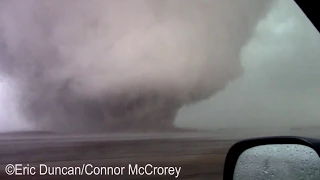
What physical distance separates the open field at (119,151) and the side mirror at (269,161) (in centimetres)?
105

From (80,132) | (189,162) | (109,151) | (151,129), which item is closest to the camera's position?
(189,162)

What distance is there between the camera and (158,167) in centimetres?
217

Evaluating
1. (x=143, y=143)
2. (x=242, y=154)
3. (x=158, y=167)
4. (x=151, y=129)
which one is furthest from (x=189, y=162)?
(x=242, y=154)

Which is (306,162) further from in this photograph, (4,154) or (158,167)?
(4,154)

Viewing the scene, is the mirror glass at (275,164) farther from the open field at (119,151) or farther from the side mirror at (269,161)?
the open field at (119,151)

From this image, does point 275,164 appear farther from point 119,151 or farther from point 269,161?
point 119,151

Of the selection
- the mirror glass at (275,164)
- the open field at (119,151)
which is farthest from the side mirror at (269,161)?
the open field at (119,151)

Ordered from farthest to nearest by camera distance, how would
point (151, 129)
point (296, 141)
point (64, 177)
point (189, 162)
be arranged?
point (151, 129)
point (189, 162)
point (64, 177)
point (296, 141)

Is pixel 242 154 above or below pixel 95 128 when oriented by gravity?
below

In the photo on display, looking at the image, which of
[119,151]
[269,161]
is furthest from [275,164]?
[119,151]

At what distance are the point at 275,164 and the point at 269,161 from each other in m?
0.02

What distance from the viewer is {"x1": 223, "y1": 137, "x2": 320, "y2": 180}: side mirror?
67 cm

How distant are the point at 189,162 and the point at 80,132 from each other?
1.38 metres

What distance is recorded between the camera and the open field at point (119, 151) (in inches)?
82.4
